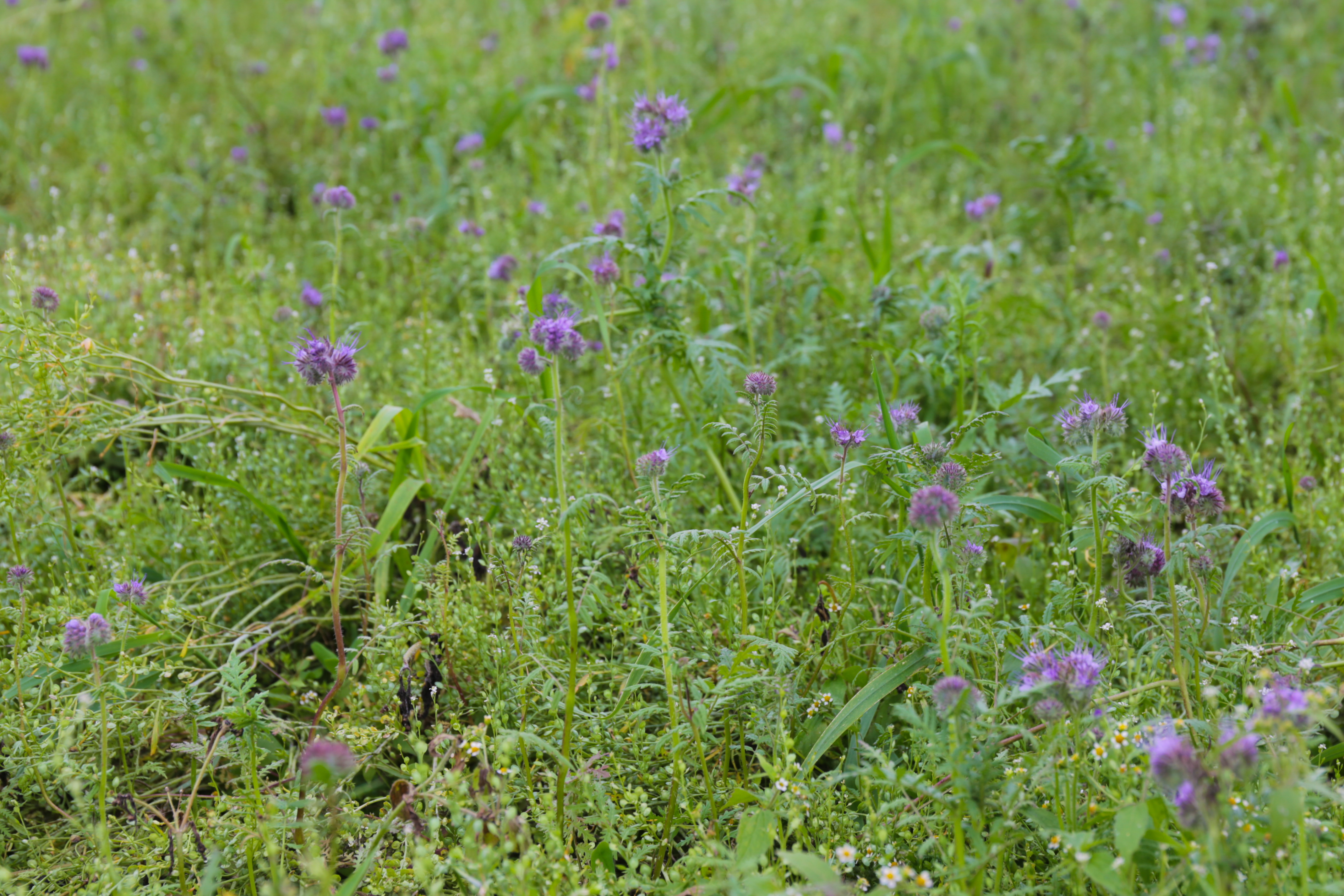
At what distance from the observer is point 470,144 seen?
4152mm

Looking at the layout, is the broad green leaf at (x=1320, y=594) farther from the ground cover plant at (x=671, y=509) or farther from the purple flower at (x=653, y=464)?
the purple flower at (x=653, y=464)

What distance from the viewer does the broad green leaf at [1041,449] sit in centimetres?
208

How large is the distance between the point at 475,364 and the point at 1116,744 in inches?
79.7

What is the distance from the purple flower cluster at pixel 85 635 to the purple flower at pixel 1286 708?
5.79ft

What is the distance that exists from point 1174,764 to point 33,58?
557 centimetres

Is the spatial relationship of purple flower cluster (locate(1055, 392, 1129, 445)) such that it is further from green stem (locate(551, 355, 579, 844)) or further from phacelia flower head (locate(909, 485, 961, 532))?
green stem (locate(551, 355, 579, 844))

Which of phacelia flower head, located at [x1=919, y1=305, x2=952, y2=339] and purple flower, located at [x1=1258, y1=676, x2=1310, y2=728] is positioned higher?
Answer: phacelia flower head, located at [x1=919, y1=305, x2=952, y2=339]

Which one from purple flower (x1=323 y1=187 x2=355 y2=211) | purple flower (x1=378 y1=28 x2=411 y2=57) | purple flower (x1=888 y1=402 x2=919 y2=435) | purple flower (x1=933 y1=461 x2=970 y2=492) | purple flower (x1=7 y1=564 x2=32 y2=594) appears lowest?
purple flower (x1=7 y1=564 x2=32 y2=594)

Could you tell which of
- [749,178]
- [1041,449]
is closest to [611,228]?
[749,178]

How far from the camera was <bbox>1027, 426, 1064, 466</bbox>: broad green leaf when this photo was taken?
208 centimetres

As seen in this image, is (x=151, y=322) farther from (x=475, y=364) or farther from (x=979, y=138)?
(x=979, y=138)

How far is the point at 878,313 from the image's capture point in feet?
9.30

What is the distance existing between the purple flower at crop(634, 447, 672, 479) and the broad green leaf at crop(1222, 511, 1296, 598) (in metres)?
1.22

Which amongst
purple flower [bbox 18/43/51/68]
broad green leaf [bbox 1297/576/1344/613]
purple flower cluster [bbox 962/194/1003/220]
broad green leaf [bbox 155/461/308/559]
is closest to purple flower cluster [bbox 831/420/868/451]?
broad green leaf [bbox 1297/576/1344/613]
